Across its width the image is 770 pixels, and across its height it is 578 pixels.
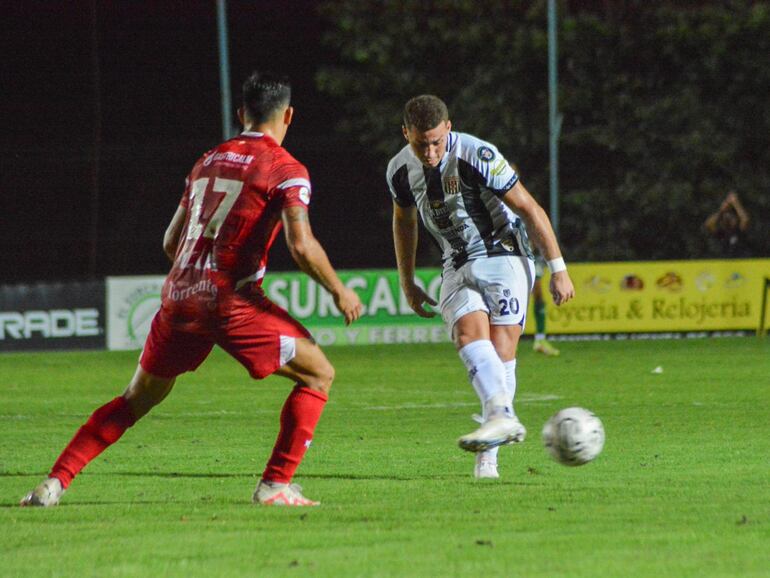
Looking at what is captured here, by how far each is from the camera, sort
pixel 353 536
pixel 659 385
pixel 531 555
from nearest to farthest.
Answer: pixel 531 555 < pixel 353 536 < pixel 659 385

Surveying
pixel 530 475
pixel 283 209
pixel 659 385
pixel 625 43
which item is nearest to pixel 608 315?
pixel 659 385

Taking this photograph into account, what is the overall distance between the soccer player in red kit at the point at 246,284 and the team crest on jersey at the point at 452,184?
1428mm

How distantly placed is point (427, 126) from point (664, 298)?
49.1 ft

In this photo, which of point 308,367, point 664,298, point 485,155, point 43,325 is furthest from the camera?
point 664,298

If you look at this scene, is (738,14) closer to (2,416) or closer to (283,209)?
(2,416)

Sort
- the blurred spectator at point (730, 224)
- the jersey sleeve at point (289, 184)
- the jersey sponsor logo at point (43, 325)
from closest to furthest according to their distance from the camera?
the jersey sleeve at point (289, 184) → the jersey sponsor logo at point (43, 325) → the blurred spectator at point (730, 224)

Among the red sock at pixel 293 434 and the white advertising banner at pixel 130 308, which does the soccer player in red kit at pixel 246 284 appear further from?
the white advertising banner at pixel 130 308

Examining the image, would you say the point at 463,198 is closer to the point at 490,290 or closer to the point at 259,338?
the point at 490,290

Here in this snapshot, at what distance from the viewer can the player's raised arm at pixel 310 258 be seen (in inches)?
257

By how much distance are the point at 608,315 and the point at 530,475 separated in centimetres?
1434

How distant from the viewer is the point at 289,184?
262 inches

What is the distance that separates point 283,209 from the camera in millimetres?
6621

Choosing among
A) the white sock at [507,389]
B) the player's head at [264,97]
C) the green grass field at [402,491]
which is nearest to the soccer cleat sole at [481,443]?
the green grass field at [402,491]

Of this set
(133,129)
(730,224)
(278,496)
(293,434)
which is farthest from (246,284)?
(133,129)
